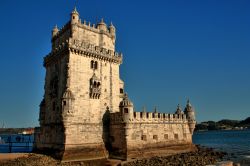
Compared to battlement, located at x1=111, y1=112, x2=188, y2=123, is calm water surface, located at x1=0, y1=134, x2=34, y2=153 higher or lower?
lower

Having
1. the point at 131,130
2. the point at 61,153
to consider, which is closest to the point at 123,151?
the point at 131,130

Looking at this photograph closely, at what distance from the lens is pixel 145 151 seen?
113 ft

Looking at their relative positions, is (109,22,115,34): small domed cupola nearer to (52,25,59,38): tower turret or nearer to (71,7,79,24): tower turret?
(71,7,79,24): tower turret

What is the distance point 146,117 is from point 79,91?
10.6 m

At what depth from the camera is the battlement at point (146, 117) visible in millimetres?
33250

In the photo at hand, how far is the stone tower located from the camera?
31172 mm

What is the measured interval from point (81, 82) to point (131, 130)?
935 cm

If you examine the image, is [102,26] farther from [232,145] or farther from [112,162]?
[232,145]

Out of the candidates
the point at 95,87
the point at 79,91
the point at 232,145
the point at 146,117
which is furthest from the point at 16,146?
the point at 232,145

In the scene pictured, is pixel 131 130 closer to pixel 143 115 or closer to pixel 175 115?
pixel 143 115

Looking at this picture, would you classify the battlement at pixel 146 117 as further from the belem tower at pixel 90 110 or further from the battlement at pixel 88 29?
the battlement at pixel 88 29

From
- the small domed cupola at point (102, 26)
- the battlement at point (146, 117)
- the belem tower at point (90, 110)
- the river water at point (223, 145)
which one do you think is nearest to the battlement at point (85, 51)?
the belem tower at point (90, 110)

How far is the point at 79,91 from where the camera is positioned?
1294 inches

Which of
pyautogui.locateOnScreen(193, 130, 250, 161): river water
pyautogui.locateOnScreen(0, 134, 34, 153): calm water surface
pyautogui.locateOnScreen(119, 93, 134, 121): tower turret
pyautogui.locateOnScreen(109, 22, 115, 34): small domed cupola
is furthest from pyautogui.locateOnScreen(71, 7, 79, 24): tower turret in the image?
pyautogui.locateOnScreen(193, 130, 250, 161): river water
